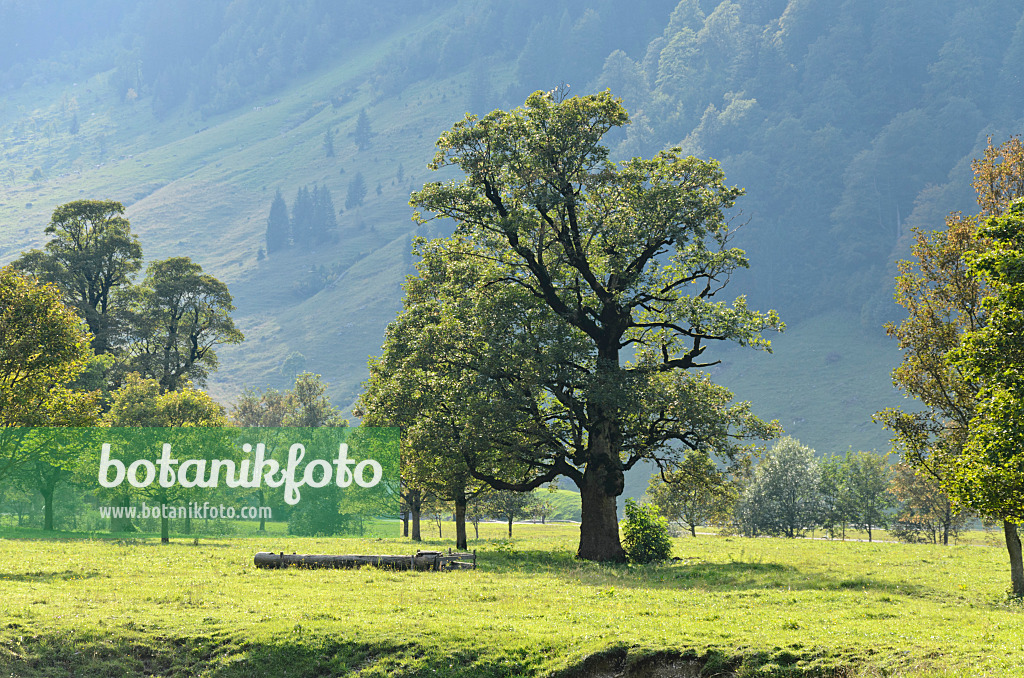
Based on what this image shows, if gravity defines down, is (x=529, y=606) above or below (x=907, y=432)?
below

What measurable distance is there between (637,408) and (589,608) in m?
13.6

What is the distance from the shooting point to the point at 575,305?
142ft

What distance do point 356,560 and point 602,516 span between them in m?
11.8

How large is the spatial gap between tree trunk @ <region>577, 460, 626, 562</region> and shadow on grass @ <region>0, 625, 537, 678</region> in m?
19.2

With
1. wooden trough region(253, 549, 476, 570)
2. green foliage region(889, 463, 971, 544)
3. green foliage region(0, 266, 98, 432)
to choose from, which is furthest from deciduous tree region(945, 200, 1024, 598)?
green foliage region(889, 463, 971, 544)

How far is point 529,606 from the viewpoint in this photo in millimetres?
25094

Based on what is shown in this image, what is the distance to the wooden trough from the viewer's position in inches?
1339

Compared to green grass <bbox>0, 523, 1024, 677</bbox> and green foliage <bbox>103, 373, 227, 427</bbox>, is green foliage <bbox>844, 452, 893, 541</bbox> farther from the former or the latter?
green foliage <bbox>103, 373, 227, 427</bbox>

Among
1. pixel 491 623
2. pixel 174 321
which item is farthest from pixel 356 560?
pixel 174 321

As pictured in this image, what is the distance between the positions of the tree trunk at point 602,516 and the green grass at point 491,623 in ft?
21.2

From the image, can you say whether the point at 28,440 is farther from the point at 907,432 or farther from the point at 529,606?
the point at 907,432

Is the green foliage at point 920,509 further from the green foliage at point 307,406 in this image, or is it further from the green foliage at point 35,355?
the green foliage at point 307,406

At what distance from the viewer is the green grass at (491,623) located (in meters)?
19.2

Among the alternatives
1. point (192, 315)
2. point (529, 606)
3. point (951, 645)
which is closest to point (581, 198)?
point (529, 606)
